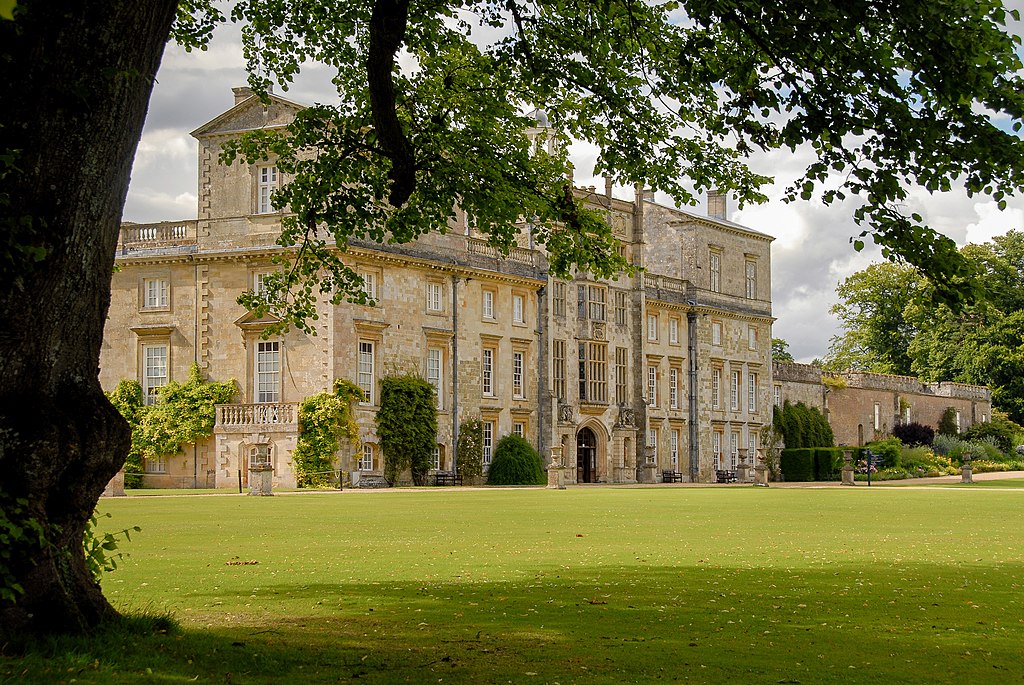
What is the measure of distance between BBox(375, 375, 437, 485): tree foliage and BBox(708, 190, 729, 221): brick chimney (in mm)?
29227

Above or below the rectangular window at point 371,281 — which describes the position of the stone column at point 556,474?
below

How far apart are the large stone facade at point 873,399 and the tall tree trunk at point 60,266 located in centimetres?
6177

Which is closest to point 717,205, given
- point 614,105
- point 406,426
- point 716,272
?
point 716,272

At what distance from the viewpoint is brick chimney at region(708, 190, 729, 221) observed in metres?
68.1

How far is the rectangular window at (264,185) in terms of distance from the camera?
42500 mm

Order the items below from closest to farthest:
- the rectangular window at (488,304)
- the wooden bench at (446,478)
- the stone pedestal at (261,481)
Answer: the stone pedestal at (261,481), the wooden bench at (446,478), the rectangular window at (488,304)

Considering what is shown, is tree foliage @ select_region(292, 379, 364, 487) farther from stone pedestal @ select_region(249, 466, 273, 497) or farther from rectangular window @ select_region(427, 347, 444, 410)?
stone pedestal @ select_region(249, 466, 273, 497)

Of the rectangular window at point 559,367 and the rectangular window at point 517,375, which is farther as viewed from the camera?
the rectangular window at point 559,367

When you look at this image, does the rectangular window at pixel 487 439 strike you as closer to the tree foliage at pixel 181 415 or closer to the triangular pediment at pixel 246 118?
the tree foliage at pixel 181 415

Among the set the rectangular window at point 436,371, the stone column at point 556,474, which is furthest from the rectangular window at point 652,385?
the stone column at point 556,474

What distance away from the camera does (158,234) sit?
142 ft

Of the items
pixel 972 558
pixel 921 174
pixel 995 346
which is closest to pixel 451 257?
pixel 972 558

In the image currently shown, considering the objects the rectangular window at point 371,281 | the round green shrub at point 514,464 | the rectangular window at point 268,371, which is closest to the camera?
the rectangular window at point 268,371

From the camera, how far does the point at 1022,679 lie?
6.59m
